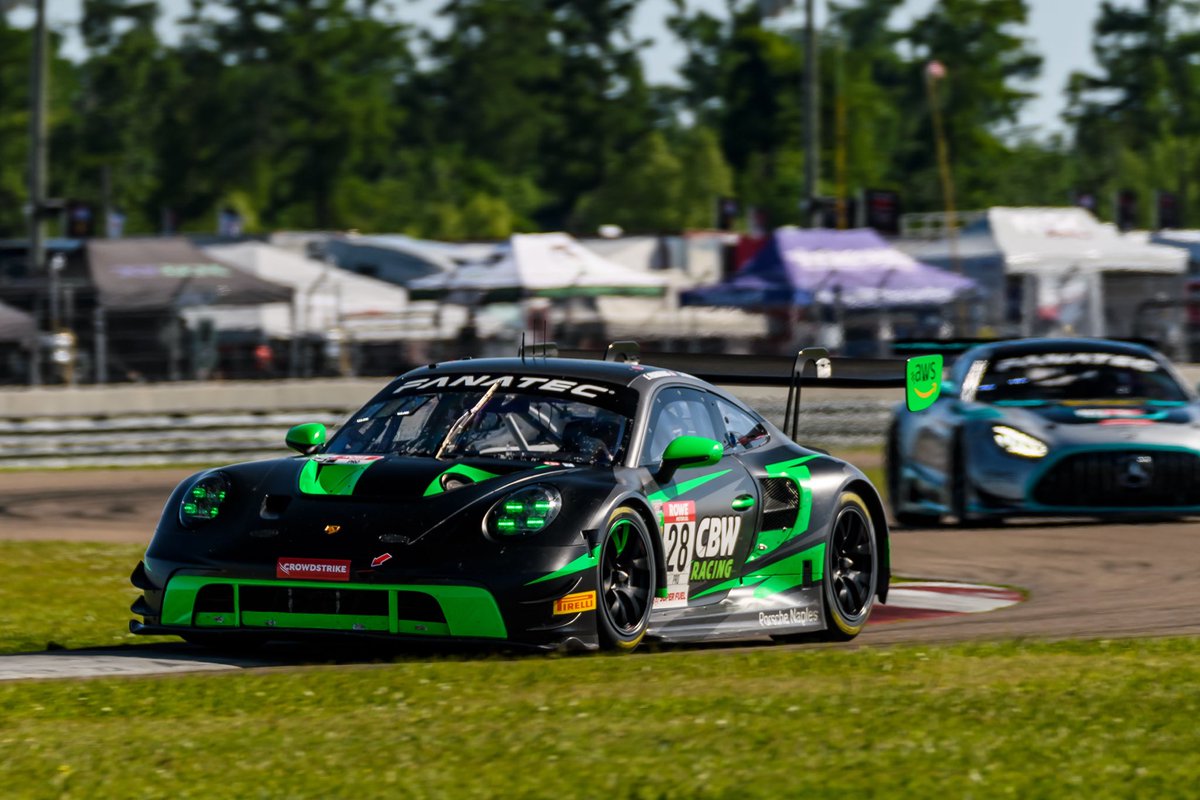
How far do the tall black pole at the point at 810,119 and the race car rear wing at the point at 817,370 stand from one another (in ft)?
75.6

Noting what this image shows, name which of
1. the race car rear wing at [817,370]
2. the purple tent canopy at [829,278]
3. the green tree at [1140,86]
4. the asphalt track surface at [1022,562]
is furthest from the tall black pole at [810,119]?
the green tree at [1140,86]

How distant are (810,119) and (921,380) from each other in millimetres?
23420

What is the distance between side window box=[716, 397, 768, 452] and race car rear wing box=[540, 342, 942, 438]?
0.27 m

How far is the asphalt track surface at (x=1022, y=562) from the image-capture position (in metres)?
9.15

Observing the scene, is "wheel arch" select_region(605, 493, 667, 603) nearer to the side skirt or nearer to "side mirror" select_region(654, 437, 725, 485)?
the side skirt

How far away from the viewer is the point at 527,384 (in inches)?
337

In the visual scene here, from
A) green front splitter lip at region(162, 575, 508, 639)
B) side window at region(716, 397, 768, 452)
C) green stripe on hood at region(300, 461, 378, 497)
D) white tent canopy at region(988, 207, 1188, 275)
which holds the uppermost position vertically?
white tent canopy at region(988, 207, 1188, 275)

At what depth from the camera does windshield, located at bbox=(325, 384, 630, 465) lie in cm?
825

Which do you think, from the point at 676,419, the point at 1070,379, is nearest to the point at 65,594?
the point at 676,419

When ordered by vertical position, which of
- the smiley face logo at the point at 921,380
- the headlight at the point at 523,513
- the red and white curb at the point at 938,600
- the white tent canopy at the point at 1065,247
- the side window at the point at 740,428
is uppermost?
the white tent canopy at the point at 1065,247

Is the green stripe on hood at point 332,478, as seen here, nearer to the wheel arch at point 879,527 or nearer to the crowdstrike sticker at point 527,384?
the crowdstrike sticker at point 527,384

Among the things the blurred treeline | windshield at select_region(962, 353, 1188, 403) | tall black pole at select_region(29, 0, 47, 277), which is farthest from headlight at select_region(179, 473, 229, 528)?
the blurred treeline

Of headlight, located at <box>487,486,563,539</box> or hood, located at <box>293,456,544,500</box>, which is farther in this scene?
hood, located at <box>293,456,544,500</box>

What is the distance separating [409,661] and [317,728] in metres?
1.65
